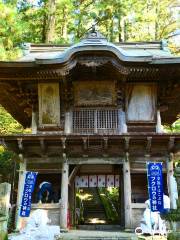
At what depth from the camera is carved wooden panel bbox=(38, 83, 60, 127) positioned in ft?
45.2

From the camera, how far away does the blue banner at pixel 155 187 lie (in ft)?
34.0

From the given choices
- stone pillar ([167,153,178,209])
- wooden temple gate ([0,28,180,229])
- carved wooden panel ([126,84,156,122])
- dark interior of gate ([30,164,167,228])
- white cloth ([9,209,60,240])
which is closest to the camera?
white cloth ([9,209,60,240])

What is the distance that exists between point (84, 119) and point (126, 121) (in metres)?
1.81

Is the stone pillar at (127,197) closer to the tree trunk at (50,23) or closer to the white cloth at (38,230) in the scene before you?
the white cloth at (38,230)

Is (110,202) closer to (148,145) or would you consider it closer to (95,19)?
(148,145)

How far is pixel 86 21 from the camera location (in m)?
26.8

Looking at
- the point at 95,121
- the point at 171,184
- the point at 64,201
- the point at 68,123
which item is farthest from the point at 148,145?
the point at 64,201

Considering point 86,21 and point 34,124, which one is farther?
point 86,21

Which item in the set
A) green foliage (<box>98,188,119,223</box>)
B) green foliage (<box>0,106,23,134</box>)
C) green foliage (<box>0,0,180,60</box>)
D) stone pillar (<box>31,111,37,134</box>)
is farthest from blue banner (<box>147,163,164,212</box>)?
green foliage (<box>0,0,180,60</box>)

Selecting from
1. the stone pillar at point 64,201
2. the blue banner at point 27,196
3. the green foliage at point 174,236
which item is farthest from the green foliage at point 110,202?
the green foliage at point 174,236

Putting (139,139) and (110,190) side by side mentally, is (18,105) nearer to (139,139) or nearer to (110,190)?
(139,139)

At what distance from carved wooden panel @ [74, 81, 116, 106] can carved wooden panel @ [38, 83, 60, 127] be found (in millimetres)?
925

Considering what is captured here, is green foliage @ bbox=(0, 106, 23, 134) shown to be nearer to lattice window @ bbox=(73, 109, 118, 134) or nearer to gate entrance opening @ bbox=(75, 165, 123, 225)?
gate entrance opening @ bbox=(75, 165, 123, 225)

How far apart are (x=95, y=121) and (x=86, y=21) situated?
15487 millimetres
